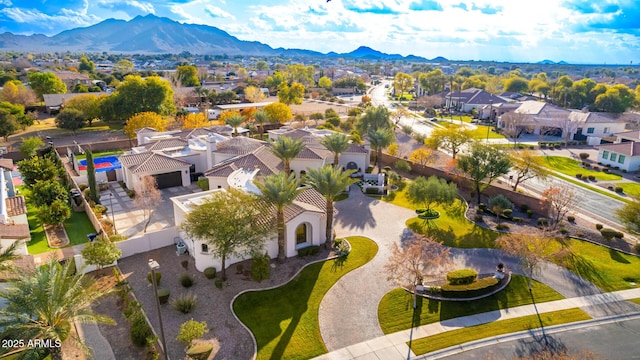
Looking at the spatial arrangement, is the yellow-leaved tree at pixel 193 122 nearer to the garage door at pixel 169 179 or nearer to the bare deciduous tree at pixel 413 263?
the garage door at pixel 169 179

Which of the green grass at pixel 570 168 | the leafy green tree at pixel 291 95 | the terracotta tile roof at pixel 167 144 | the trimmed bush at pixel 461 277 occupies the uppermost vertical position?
the leafy green tree at pixel 291 95

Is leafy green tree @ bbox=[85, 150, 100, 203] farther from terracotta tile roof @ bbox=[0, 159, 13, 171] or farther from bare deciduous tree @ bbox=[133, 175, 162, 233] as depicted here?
terracotta tile roof @ bbox=[0, 159, 13, 171]

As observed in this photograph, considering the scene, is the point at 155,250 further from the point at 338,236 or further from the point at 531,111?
the point at 531,111

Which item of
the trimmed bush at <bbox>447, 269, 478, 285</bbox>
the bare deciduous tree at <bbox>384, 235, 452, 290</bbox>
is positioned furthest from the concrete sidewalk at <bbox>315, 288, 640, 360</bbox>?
the bare deciduous tree at <bbox>384, 235, 452, 290</bbox>

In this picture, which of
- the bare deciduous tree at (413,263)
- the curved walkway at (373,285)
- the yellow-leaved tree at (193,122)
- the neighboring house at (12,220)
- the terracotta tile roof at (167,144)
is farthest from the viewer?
the yellow-leaved tree at (193,122)

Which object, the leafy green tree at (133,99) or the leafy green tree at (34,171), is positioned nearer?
the leafy green tree at (34,171)

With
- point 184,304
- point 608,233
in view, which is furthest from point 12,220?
point 608,233

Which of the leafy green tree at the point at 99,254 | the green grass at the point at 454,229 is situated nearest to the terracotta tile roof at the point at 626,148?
the green grass at the point at 454,229
